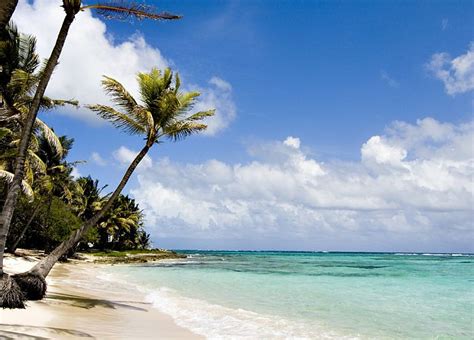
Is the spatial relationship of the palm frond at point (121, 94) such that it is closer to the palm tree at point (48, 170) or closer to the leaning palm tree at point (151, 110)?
the leaning palm tree at point (151, 110)

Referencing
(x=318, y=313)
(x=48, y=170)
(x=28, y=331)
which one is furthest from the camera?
(x=48, y=170)

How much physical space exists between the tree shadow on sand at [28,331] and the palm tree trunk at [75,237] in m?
3.69

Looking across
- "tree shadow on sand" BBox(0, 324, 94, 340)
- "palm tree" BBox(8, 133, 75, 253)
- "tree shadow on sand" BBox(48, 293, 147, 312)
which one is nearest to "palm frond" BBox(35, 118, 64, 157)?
"tree shadow on sand" BBox(48, 293, 147, 312)

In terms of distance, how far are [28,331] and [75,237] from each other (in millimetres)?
5023

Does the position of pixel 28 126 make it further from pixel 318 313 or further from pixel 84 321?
pixel 318 313

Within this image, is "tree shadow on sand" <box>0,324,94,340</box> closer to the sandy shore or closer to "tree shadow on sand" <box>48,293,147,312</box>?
the sandy shore

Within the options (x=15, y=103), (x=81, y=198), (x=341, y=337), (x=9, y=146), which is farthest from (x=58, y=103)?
(x=81, y=198)

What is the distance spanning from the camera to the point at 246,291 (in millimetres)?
18938

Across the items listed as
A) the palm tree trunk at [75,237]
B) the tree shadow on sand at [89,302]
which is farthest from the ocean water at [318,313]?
the palm tree trunk at [75,237]

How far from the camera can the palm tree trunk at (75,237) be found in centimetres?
1089

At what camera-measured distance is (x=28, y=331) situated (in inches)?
269

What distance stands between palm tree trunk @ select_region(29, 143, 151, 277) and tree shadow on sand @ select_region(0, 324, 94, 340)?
3.69 meters

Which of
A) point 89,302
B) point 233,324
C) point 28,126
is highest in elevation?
point 28,126

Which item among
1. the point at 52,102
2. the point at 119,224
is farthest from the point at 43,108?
the point at 119,224
